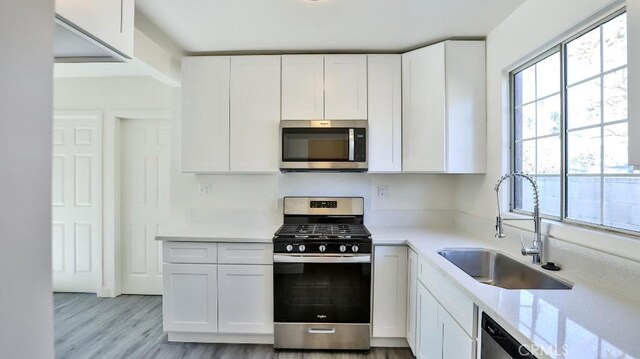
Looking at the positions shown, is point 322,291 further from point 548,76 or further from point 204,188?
point 548,76

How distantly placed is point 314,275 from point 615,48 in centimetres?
202

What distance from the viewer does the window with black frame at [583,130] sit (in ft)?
4.23

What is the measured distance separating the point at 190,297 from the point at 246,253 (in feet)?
1.78

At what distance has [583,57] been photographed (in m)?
1.49

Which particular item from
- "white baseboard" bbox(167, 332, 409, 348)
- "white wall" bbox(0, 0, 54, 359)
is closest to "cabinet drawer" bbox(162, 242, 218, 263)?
"white baseboard" bbox(167, 332, 409, 348)

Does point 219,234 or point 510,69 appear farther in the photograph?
point 219,234

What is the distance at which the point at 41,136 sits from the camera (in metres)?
0.54

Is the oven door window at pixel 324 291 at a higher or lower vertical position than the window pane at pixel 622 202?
lower

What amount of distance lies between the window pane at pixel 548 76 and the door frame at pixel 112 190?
317 centimetres

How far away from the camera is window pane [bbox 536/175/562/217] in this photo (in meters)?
1.65

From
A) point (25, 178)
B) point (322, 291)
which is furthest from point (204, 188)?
point (25, 178)

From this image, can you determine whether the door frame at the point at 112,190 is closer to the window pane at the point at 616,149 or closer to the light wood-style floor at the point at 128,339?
the light wood-style floor at the point at 128,339

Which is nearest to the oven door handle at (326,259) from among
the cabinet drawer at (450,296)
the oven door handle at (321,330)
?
the cabinet drawer at (450,296)

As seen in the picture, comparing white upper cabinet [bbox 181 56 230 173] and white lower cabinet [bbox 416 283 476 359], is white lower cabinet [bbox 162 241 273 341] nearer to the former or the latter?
white upper cabinet [bbox 181 56 230 173]
